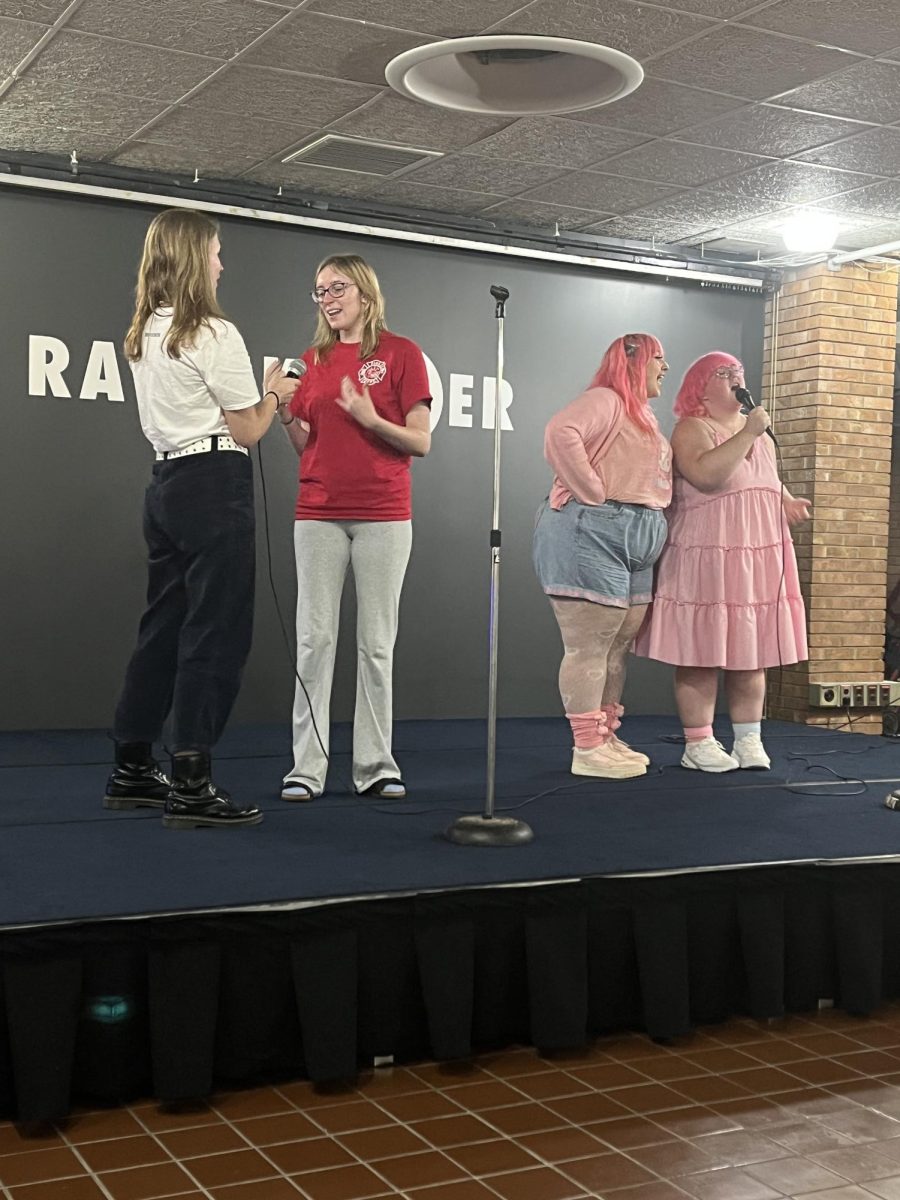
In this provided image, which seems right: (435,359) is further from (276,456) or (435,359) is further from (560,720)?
(560,720)

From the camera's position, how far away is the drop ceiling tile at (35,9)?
4.02 metres

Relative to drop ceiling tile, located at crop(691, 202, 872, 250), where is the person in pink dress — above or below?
below

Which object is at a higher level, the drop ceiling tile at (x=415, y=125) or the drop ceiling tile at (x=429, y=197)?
the drop ceiling tile at (x=415, y=125)

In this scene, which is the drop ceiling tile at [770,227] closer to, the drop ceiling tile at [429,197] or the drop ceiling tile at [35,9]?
the drop ceiling tile at [429,197]

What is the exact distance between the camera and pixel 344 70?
4.54 meters

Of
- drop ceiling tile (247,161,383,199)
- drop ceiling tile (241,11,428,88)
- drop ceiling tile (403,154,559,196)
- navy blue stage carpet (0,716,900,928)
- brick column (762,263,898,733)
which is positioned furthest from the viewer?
brick column (762,263,898,733)

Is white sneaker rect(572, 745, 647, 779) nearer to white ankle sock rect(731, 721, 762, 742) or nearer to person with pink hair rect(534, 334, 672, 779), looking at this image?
person with pink hair rect(534, 334, 672, 779)

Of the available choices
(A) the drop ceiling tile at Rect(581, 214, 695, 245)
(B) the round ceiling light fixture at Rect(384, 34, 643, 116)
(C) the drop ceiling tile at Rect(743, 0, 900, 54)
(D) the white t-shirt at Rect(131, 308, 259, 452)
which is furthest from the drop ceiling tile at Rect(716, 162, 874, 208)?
(D) the white t-shirt at Rect(131, 308, 259, 452)

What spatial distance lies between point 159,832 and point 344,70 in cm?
260

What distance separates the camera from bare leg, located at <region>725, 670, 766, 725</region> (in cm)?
462

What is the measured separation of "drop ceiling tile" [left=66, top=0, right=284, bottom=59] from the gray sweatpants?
1504 millimetres

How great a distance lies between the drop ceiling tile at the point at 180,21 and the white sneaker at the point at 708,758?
257 cm

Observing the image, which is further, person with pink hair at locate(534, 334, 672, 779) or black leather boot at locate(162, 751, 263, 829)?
person with pink hair at locate(534, 334, 672, 779)

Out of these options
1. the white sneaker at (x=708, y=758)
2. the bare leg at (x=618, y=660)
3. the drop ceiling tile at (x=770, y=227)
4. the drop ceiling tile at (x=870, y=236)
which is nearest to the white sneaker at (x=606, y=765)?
the bare leg at (x=618, y=660)
